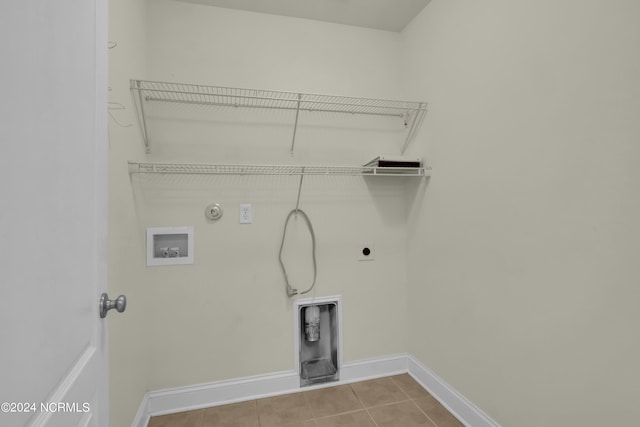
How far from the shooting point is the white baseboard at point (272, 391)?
66.3 inches

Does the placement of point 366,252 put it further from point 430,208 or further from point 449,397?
point 449,397

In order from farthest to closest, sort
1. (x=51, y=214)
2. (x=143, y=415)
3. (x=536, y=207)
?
(x=143, y=415) < (x=536, y=207) < (x=51, y=214)

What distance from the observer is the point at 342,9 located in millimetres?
2008

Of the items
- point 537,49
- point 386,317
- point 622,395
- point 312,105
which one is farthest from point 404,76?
point 622,395

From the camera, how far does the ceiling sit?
193 cm

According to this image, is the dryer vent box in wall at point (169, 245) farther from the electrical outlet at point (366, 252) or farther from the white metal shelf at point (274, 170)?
the electrical outlet at point (366, 252)

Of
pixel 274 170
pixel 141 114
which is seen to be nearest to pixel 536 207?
pixel 274 170

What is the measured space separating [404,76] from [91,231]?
2.33 meters

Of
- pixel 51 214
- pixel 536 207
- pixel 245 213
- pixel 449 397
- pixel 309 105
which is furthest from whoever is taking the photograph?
pixel 309 105

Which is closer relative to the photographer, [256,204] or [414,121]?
[256,204]

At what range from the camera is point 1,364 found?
14.8 inches

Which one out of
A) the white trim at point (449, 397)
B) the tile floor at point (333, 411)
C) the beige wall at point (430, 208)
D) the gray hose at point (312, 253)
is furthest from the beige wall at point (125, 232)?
the white trim at point (449, 397)

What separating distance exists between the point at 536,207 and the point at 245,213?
1.66 metres

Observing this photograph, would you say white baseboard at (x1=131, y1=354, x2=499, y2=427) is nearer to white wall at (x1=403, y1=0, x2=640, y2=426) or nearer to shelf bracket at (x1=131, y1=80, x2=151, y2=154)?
white wall at (x1=403, y1=0, x2=640, y2=426)
